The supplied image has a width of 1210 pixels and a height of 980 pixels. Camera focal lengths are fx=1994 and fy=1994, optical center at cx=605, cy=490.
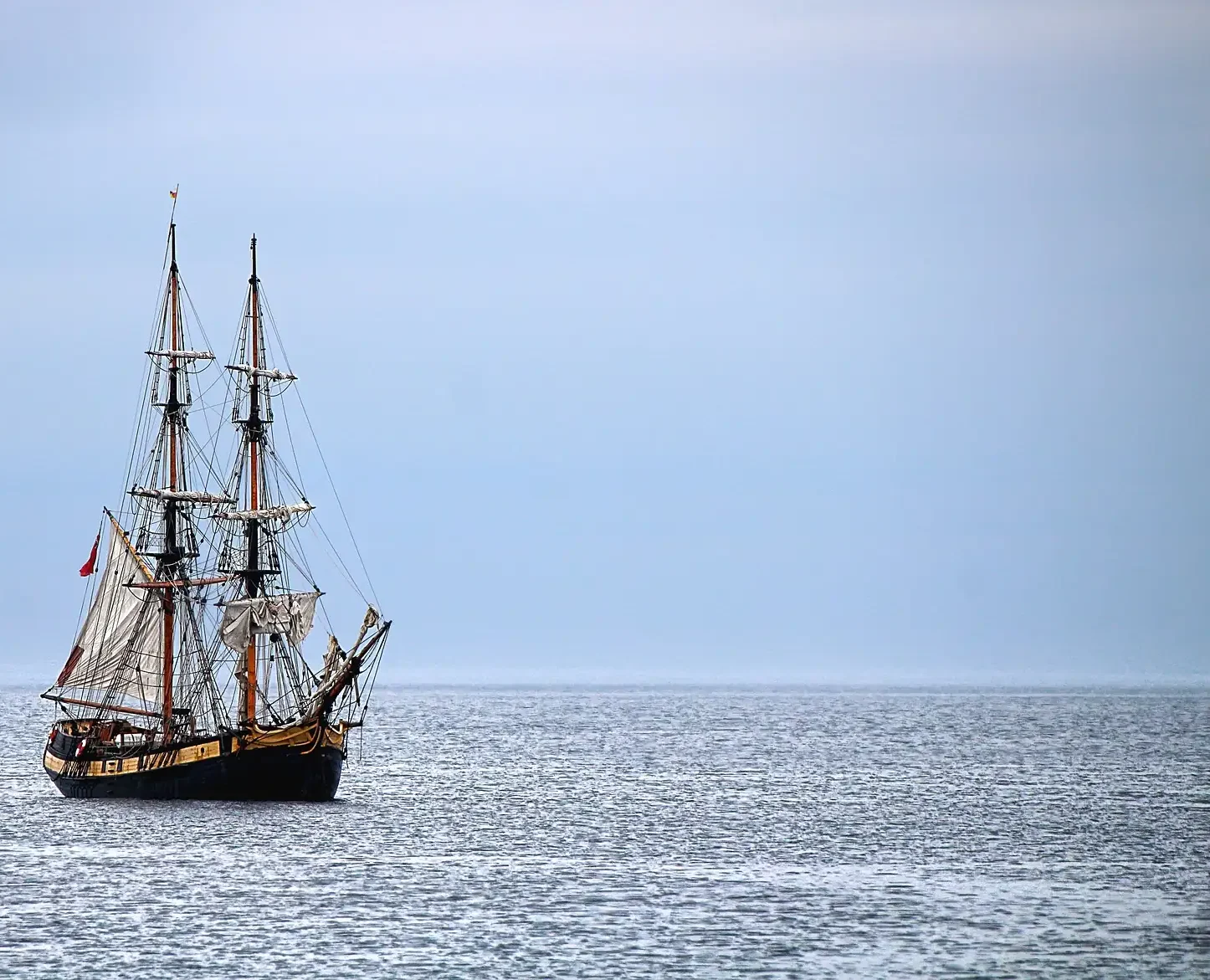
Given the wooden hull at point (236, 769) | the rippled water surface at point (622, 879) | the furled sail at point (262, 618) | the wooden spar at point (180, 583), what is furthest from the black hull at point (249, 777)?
the wooden spar at point (180, 583)

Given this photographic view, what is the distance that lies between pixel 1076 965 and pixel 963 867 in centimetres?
2003

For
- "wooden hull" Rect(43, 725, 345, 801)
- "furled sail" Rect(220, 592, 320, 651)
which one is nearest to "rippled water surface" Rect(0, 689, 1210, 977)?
"wooden hull" Rect(43, 725, 345, 801)

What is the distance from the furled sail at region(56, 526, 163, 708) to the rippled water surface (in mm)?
Result: 6160

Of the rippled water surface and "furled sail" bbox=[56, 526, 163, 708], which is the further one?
"furled sail" bbox=[56, 526, 163, 708]

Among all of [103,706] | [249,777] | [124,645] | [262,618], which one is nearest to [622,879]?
[249,777]

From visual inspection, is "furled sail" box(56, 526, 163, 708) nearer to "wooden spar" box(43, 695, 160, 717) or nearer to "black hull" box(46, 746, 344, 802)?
"wooden spar" box(43, 695, 160, 717)

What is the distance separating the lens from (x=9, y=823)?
85062 millimetres

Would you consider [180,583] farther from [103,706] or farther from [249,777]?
[249,777]

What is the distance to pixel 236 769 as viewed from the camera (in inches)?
3467

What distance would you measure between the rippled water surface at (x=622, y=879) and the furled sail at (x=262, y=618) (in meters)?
8.59

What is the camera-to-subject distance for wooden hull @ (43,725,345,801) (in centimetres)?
8750

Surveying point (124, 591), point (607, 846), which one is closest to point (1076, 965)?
point (607, 846)

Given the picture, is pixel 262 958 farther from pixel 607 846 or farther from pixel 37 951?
pixel 607 846

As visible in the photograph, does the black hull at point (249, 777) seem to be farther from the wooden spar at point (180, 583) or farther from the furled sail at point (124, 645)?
the wooden spar at point (180, 583)
